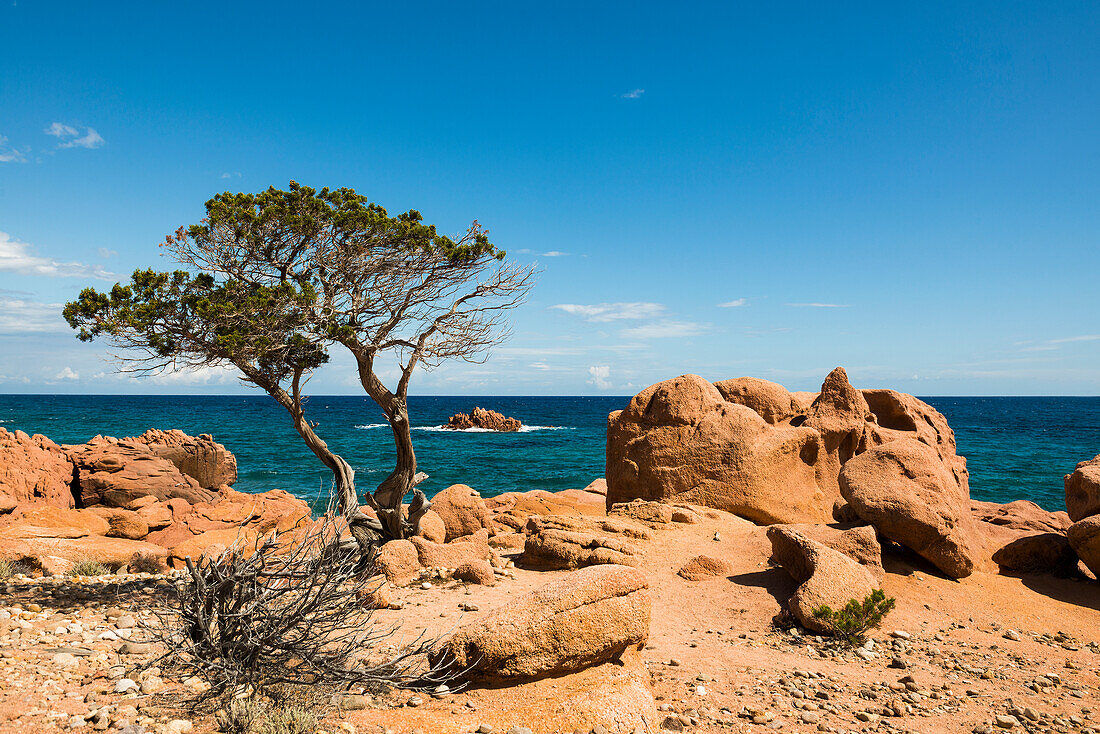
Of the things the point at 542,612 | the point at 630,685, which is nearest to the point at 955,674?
the point at 630,685

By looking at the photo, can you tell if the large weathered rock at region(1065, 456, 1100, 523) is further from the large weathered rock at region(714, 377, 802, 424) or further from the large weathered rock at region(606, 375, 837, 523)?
the large weathered rock at region(714, 377, 802, 424)

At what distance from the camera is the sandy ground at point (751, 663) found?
479cm

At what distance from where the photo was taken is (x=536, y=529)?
12.1 metres

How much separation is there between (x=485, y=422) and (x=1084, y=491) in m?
60.3

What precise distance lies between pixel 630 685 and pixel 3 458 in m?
16.8

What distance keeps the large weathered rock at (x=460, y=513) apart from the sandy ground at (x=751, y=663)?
3.66m

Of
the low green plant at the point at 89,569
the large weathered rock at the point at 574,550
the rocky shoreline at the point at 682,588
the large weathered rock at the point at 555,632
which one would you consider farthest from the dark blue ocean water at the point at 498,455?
the large weathered rock at the point at 555,632

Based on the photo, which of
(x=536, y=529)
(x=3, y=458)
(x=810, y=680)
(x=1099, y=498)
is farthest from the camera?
(x=3, y=458)

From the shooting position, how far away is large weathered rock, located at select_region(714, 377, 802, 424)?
54.6 feet

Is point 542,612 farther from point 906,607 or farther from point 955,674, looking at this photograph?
point 906,607

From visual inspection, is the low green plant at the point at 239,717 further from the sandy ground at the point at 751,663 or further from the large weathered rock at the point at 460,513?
the large weathered rock at the point at 460,513

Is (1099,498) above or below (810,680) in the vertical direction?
above

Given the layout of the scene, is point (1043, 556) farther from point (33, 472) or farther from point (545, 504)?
point (33, 472)

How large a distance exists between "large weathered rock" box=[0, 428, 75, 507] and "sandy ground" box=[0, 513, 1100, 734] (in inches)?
330
